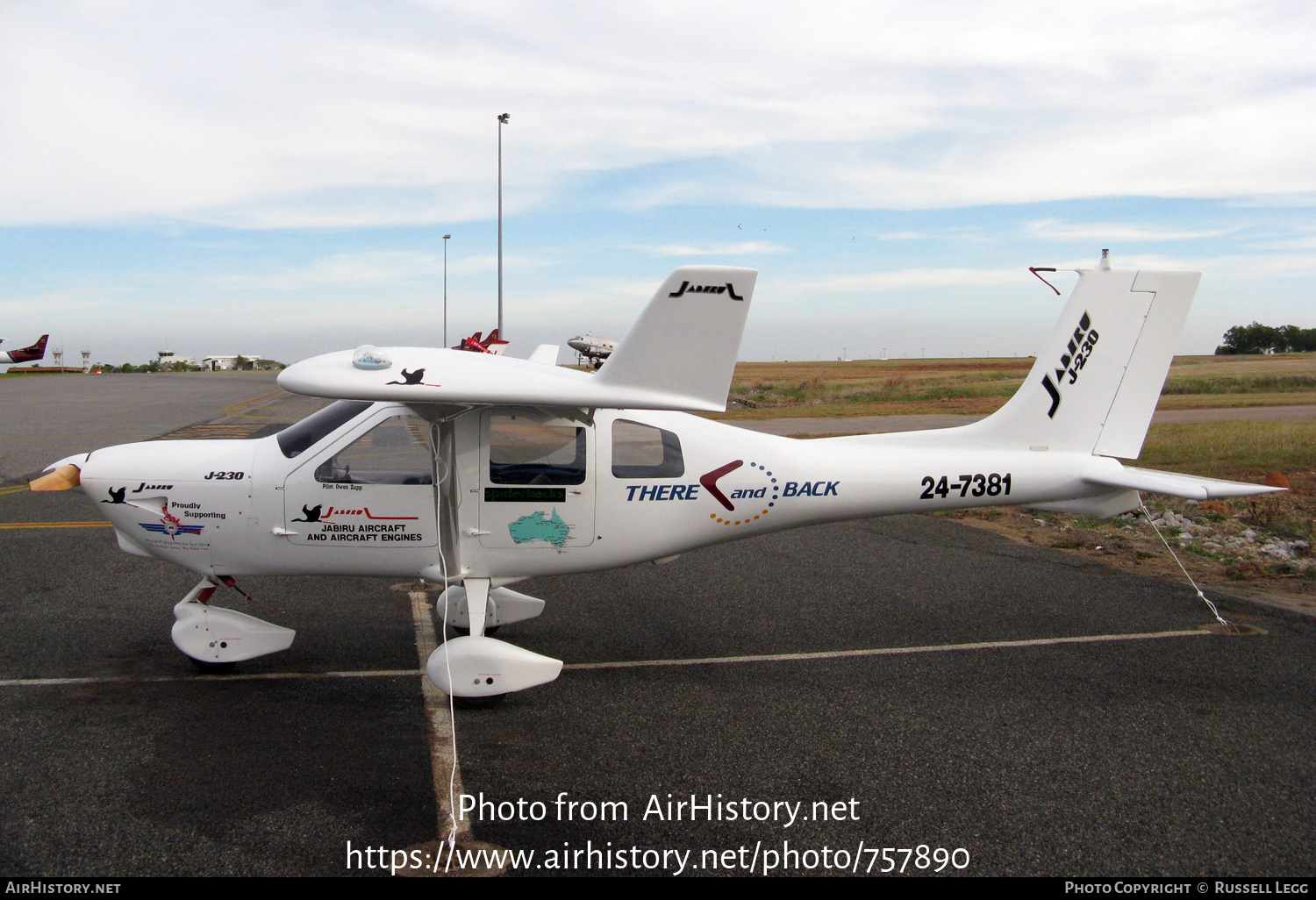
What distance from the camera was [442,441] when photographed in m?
5.62

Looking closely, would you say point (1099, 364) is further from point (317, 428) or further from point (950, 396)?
point (950, 396)

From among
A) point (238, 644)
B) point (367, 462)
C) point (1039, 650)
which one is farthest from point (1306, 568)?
point (238, 644)

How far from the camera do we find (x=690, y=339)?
492 cm

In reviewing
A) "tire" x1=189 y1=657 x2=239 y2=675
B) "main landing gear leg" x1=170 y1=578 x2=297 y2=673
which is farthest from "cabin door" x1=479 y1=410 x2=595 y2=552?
"tire" x1=189 y1=657 x2=239 y2=675

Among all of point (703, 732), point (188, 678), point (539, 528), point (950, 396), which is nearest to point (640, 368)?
point (539, 528)

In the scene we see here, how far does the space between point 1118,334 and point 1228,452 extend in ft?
33.8

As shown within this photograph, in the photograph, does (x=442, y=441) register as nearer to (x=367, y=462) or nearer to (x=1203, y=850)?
(x=367, y=462)

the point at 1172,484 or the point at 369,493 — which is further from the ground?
the point at 1172,484

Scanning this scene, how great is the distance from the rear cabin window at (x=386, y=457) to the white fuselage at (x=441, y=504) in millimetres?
33

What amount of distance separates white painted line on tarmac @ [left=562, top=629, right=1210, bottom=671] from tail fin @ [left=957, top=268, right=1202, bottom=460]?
5.18 feet

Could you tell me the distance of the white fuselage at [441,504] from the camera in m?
5.72

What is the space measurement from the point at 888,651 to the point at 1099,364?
2.85m

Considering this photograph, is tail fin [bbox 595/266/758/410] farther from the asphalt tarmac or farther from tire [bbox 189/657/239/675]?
tire [bbox 189/657/239/675]

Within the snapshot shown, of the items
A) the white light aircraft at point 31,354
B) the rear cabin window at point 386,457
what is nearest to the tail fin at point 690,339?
the rear cabin window at point 386,457
